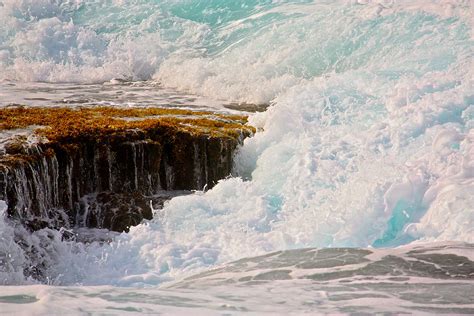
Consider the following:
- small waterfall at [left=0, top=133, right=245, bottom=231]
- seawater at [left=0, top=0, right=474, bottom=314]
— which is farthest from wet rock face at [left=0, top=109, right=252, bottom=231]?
seawater at [left=0, top=0, right=474, bottom=314]

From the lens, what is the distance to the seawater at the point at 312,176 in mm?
6680

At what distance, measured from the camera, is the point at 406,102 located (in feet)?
40.8

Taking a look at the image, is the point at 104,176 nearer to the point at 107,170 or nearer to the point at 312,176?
the point at 107,170

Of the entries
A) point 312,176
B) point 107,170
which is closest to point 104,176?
point 107,170

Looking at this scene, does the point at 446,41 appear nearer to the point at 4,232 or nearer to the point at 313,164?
the point at 313,164

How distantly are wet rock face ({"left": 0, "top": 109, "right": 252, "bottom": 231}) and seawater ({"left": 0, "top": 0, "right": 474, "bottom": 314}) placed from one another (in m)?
0.45

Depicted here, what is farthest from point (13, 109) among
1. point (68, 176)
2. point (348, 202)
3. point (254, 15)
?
point (254, 15)

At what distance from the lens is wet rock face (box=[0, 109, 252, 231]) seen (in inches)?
406

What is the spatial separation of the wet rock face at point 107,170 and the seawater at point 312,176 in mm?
449

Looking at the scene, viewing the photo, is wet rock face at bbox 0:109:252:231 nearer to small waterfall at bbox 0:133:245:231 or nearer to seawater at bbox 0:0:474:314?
small waterfall at bbox 0:133:245:231

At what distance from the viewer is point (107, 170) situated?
11.4m

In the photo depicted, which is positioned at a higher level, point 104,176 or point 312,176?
point 104,176

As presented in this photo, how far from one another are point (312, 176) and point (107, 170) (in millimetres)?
3096

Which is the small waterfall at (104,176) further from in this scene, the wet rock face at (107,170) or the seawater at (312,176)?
the seawater at (312,176)
